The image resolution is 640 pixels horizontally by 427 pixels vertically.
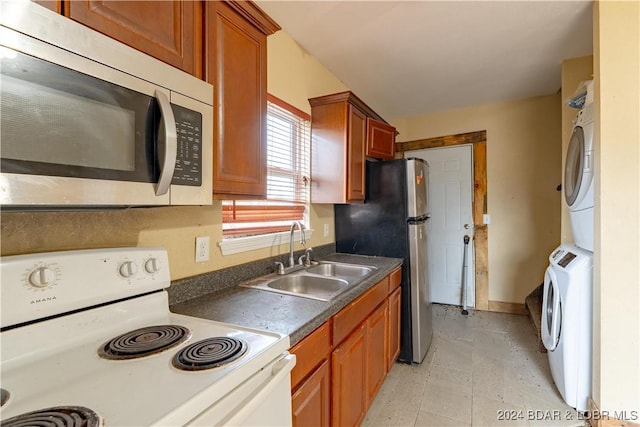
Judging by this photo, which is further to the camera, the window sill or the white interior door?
the white interior door

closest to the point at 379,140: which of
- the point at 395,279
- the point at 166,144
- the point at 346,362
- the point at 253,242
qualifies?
the point at 395,279

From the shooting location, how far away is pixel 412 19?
1954mm

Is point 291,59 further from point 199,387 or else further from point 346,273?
point 199,387

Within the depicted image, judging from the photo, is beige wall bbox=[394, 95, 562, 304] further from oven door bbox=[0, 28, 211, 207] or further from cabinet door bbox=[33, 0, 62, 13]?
cabinet door bbox=[33, 0, 62, 13]

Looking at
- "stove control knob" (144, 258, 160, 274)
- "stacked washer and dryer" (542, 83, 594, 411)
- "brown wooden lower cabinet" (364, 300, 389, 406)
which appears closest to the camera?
"stove control knob" (144, 258, 160, 274)

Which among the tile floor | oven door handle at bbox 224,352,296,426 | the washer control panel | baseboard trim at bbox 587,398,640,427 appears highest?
the washer control panel

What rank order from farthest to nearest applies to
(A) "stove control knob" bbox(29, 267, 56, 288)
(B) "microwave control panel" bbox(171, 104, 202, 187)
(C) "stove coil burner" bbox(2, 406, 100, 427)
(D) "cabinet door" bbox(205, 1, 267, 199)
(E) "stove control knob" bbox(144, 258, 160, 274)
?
(D) "cabinet door" bbox(205, 1, 267, 199)
(E) "stove control knob" bbox(144, 258, 160, 274)
(B) "microwave control panel" bbox(171, 104, 202, 187)
(A) "stove control knob" bbox(29, 267, 56, 288)
(C) "stove coil burner" bbox(2, 406, 100, 427)

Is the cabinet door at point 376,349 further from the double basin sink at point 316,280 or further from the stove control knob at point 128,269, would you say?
the stove control knob at point 128,269

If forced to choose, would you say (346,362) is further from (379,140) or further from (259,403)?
(379,140)

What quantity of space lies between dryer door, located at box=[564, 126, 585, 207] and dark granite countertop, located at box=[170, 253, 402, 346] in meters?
1.72

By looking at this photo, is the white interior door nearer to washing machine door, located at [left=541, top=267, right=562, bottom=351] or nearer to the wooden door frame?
the wooden door frame

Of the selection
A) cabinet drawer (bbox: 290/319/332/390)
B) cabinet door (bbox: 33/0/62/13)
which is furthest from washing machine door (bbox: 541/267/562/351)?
cabinet door (bbox: 33/0/62/13)

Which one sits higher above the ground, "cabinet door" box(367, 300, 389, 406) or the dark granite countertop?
the dark granite countertop

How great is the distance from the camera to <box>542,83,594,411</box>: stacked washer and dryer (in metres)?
1.84
